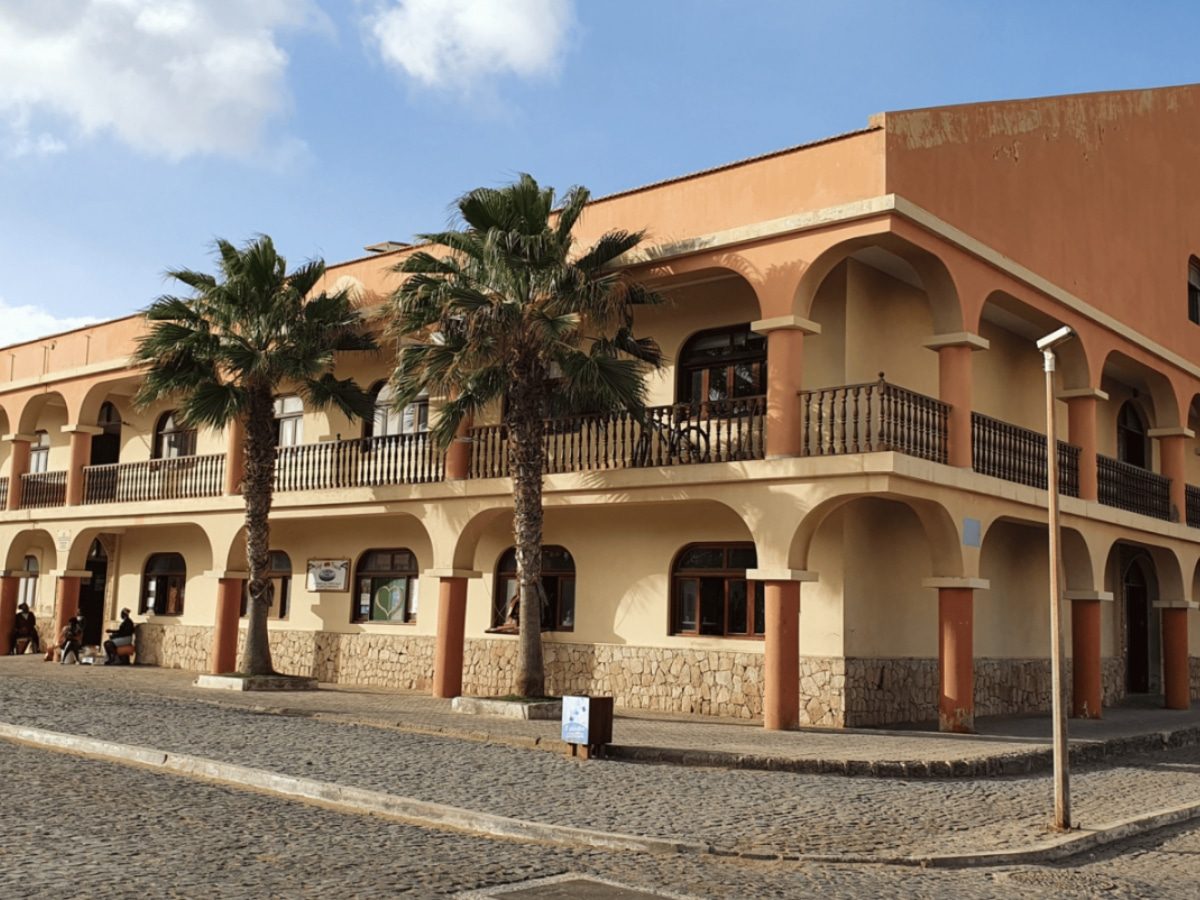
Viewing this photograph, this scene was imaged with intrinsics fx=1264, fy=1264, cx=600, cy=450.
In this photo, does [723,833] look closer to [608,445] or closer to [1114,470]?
[608,445]

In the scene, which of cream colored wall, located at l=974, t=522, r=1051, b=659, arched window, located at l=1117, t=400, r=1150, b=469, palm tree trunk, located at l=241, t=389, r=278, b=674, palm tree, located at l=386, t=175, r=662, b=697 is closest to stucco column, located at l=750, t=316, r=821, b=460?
palm tree, located at l=386, t=175, r=662, b=697

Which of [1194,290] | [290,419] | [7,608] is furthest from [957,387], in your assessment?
[7,608]

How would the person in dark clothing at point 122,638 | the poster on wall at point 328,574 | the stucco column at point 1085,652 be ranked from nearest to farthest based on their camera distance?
the stucco column at point 1085,652, the poster on wall at point 328,574, the person in dark clothing at point 122,638

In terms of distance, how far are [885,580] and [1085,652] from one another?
4.45m

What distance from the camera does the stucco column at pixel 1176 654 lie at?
22.5 m

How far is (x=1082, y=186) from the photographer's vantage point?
2144cm

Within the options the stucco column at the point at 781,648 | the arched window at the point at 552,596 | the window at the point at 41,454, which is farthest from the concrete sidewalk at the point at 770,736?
the window at the point at 41,454

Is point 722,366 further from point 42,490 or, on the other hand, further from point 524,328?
point 42,490

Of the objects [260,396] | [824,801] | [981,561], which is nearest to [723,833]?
[824,801]

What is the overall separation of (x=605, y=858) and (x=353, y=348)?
1398 cm

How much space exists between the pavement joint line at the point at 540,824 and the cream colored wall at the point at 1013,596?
867 cm

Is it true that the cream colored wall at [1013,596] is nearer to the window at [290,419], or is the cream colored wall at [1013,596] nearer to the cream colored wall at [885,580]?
the cream colored wall at [885,580]

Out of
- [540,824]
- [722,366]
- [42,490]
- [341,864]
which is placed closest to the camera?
[341,864]

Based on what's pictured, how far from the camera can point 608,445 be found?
1853cm
